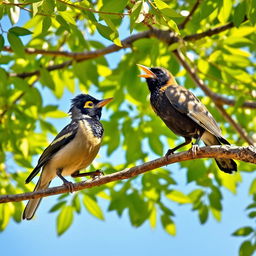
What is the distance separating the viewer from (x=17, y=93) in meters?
7.61

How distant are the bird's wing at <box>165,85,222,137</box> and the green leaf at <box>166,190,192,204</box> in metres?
1.85

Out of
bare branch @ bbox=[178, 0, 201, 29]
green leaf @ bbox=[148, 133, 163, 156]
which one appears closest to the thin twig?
green leaf @ bbox=[148, 133, 163, 156]

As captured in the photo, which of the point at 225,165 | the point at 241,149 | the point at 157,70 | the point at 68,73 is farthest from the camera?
the point at 68,73

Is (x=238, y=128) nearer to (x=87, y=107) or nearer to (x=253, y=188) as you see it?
(x=253, y=188)

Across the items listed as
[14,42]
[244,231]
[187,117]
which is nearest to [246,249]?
[244,231]

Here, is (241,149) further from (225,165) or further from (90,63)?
(90,63)

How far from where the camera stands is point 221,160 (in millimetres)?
5543

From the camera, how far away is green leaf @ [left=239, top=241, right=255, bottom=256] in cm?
683

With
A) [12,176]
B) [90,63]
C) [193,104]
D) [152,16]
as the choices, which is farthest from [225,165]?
[12,176]

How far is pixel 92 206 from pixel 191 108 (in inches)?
89.5

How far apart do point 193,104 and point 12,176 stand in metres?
2.91

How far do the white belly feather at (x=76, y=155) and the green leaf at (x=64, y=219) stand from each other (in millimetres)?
1251

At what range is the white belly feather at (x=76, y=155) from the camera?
19.5 feet

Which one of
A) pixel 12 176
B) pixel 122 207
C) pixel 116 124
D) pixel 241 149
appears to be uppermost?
pixel 116 124
